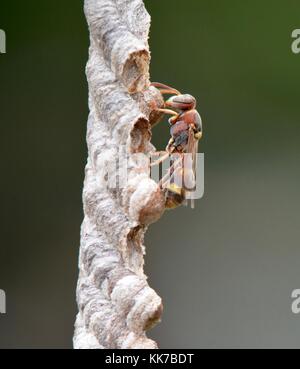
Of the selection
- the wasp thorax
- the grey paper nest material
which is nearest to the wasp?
the wasp thorax

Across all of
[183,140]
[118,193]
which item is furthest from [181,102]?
[118,193]

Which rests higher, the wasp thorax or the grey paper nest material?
the wasp thorax

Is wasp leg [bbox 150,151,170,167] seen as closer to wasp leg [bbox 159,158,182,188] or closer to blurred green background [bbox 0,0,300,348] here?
wasp leg [bbox 159,158,182,188]

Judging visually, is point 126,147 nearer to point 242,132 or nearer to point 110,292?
point 110,292

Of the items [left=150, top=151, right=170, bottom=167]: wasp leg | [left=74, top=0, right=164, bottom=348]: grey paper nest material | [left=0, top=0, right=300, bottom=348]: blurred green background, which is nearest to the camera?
[left=74, top=0, right=164, bottom=348]: grey paper nest material

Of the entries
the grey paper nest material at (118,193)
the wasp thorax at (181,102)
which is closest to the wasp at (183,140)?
the wasp thorax at (181,102)

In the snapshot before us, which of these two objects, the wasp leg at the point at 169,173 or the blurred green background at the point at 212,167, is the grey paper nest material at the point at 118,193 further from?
the blurred green background at the point at 212,167
